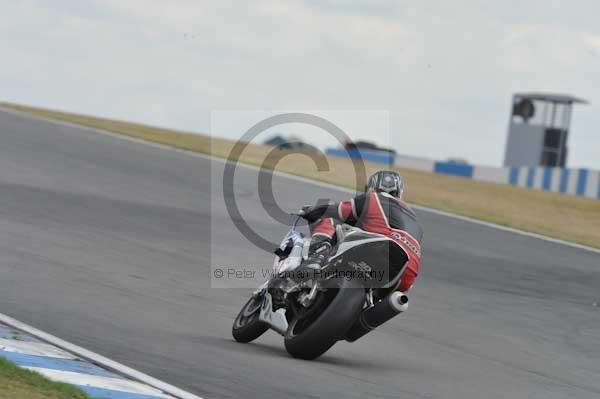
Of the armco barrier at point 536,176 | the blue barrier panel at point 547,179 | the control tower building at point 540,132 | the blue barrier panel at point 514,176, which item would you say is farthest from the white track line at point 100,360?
the control tower building at point 540,132

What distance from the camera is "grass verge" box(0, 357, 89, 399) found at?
18.2 feet

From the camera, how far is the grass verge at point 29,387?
554cm

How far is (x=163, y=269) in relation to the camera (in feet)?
38.0

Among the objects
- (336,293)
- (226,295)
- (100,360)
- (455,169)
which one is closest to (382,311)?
(336,293)

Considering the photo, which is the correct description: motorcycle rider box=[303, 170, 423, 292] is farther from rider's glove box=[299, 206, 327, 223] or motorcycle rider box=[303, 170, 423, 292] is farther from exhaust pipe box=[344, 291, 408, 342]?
exhaust pipe box=[344, 291, 408, 342]

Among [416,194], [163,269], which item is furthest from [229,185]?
[163,269]

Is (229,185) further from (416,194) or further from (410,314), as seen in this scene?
(410,314)

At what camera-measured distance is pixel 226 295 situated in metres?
10.8

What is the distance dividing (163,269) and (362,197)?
4.08 meters

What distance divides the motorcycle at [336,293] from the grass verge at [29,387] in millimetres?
2138

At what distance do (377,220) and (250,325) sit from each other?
4.31 feet

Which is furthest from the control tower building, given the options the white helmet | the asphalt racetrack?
the white helmet

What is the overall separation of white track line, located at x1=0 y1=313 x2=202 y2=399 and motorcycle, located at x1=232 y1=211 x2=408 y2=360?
4.85ft

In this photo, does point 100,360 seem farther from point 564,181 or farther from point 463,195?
point 564,181
